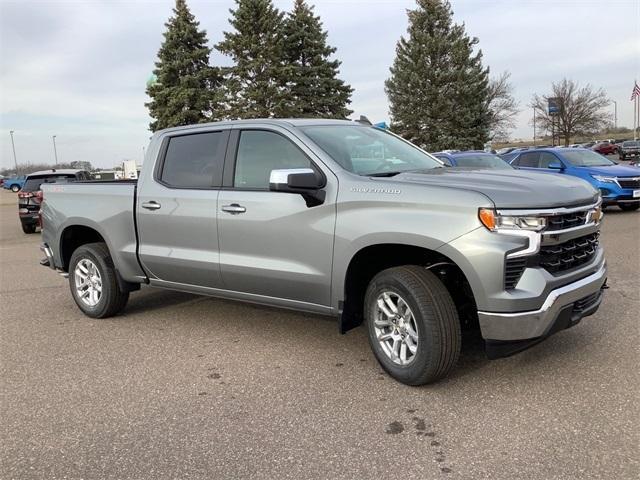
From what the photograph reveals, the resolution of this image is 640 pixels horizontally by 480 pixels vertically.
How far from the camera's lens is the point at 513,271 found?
3.39 metres

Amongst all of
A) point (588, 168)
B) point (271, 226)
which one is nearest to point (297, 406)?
point (271, 226)

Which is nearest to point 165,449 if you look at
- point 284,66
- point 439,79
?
point 284,66

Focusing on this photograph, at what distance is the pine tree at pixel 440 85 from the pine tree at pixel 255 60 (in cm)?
892

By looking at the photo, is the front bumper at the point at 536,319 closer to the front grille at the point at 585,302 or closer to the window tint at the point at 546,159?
the front grille at the point at 585,302

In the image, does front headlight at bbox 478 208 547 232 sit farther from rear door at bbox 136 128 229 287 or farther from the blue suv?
the blue suv

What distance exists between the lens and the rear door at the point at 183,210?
488 cm

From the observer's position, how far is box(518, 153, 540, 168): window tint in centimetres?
1473

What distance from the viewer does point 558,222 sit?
3.54 m

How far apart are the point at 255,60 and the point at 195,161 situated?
106ft

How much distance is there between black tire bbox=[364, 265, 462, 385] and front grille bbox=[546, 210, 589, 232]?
0.76 m

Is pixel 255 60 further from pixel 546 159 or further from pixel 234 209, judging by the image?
pixel 234 209

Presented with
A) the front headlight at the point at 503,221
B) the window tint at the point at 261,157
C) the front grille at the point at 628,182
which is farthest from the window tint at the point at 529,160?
the front headlight at the point at 503,221

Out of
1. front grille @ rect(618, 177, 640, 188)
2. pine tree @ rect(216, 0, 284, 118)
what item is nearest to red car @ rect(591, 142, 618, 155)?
pine tree @ rect(216, 0, 284, 118)

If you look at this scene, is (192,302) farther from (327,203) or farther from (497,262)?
(497,262)
